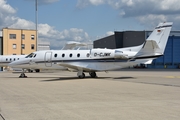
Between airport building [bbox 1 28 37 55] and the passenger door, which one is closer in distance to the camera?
the passenger door

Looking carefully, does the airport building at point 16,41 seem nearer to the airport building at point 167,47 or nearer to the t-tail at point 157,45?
the airport building at point 167,47

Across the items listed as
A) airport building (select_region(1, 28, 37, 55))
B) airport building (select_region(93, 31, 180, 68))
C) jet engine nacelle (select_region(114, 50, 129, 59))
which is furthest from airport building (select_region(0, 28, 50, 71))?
jet engine nacelle (select_region(114, 50, 129, 59))

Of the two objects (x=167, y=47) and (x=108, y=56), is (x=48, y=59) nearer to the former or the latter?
(x=108, y=56)

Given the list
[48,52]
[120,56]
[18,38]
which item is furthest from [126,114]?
[18,38]

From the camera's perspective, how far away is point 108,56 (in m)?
27.0

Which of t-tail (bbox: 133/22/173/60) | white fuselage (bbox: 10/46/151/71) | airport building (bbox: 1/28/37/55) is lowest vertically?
white fuselage (bbox: 10/46/151/71)

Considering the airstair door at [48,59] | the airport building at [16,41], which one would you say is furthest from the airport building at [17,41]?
the airstair door at [48,59]

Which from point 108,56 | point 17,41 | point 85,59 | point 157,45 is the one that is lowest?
point 85,59

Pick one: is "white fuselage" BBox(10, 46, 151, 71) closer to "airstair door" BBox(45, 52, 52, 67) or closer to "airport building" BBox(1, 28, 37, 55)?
"airstair door" BBox(45, 52, 52, 67)

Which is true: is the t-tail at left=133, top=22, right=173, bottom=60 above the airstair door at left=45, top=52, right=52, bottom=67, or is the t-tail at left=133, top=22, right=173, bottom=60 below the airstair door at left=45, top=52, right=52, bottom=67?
above

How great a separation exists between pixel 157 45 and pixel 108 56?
4695 mm

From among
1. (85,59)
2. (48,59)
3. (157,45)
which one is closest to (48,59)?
(48,59)

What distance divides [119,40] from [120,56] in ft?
233

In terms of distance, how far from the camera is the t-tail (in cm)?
2557
